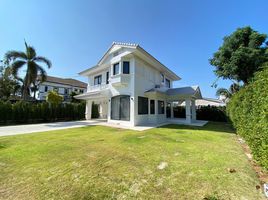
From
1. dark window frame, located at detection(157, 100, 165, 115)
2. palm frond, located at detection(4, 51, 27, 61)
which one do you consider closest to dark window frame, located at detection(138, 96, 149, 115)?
dark window frame, located at detection(157, 100, 165, 115)

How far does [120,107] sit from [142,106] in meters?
2.43

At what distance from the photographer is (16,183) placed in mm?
3377

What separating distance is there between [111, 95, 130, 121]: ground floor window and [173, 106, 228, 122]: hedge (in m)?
12.5

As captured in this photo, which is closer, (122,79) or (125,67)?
(122,79)

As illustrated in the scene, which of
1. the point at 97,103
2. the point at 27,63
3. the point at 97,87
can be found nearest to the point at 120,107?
the point at 97,87

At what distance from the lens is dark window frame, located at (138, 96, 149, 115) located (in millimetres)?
14298

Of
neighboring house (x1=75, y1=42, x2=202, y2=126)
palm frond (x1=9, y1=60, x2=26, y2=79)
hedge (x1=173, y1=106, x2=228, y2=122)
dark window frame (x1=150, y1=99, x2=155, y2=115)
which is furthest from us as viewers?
hedge (x1=173, y1=106, x2=228, y2=122)

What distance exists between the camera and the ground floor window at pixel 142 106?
14294 millimetres

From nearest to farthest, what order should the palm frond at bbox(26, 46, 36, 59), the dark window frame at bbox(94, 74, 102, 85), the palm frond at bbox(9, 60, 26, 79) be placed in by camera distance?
1. the dark window frame at bbox(94, 74, 102, 85)
2. the palm frond at bbox(9, 60, 26, 79)
3. the palm frond at bbox(26, 46, 36, 59)

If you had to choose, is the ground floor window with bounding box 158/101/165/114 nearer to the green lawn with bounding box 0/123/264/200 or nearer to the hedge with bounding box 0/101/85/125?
the green lawn with bounding box 0/123/264/200

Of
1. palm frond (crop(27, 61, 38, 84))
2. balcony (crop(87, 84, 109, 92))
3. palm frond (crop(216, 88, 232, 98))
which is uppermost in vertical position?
palm frond (crop(27, 61, 38, 84))

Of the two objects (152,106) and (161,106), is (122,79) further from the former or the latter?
(161,106)

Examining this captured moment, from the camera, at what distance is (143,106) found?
48.8 feet

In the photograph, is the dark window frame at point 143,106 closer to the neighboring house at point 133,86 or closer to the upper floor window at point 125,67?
the neighboring house at point 133,86
